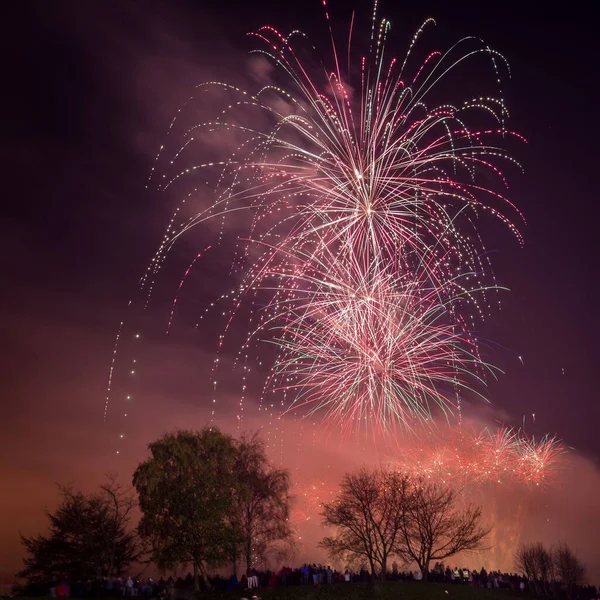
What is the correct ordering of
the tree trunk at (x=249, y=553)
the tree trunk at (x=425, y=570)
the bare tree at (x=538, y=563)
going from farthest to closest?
1. the bare tree at (x=538, y=563)
2. the tree trunk at (x=249, y=553)
3. the tree trunk at (x=425, y=570)

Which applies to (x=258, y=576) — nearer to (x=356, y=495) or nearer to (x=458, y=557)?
(x=356, y=495)

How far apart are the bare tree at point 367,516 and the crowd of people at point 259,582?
2.52 meters

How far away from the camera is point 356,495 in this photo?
168 ft

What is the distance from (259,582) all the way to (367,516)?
1244 cm

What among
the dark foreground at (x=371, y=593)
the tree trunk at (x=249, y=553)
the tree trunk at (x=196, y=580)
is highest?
the tree trunk at (x=249, y=553)

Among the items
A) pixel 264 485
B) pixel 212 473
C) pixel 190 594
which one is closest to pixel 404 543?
pixel 264 485

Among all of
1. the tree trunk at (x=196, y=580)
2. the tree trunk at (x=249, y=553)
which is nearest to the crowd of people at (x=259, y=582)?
the tree trunk at (x=196, y=580)

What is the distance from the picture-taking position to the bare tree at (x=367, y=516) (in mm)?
50188

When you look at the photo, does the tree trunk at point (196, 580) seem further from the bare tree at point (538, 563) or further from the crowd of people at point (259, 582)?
the bare tree at point (538, 563)

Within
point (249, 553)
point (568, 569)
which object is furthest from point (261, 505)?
point (568, 569)

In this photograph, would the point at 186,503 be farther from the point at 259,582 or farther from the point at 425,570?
the point at 425,570

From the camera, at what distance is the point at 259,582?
4134 cm

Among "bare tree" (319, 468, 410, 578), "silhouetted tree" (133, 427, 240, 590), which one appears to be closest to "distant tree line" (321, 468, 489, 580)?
"bare tree" (319, 468, 410, 578)

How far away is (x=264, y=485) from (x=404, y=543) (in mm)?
12704
